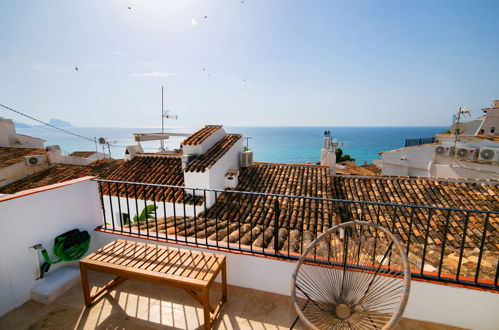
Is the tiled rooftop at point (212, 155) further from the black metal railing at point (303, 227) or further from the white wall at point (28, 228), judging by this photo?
the white wall at point (28, 228)

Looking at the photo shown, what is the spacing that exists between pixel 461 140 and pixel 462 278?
14.6 meters

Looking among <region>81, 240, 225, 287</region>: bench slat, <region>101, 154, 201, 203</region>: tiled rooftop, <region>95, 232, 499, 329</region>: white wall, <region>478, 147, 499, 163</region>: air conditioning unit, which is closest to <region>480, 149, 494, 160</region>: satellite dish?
<region>478, 147, 499, 163</region>: air conditioning unit

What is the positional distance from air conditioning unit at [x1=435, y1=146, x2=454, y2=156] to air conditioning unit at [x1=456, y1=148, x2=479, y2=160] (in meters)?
0.45

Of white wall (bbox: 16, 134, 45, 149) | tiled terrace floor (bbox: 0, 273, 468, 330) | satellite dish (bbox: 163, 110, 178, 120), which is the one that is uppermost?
satellite dish (bbox: 163, 110, 178, 120)

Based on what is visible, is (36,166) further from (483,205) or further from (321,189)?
(483,205)

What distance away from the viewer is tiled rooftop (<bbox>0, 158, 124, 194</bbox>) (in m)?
11.1

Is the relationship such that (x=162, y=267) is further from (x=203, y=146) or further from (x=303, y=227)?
(x=203, y=146)

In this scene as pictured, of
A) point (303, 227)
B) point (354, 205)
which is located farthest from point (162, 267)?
point (354, 205)

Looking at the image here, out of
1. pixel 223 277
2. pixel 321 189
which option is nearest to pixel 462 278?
pixel 223 277

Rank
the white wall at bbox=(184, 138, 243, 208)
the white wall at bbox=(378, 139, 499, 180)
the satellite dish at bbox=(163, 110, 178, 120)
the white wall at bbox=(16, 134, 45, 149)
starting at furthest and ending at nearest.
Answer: the white wall at bbox=(16, 134, 45, 149) → the satellite dish at bbox=(163, 110, 178, 120) → the white wall at bbox=(378, 139, 499, 180) → the white wall at bbox=(184, 138, 243, 208)

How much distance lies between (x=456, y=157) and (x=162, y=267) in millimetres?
16503

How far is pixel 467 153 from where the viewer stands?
39.8 feet

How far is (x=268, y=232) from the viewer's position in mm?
4188

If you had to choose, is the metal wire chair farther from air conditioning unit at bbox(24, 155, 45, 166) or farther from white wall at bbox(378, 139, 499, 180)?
air conditioning unit at bbox(24, 155, 45, 166)
